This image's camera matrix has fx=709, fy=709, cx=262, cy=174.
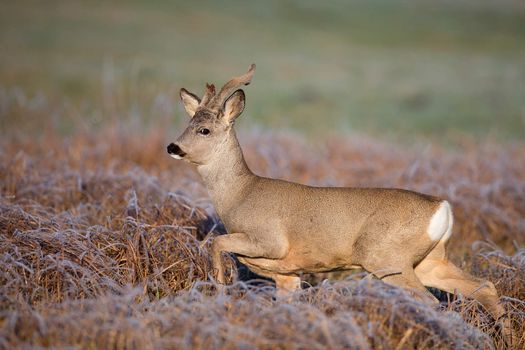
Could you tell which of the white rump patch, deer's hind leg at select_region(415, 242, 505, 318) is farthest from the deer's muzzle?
deer's hind leg at select_region(415, 242, 505, 318)

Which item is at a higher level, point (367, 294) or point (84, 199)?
point (367, 294)

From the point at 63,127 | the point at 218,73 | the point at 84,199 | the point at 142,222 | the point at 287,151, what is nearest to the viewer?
the point at 142,222

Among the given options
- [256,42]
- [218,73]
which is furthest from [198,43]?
[218,73]

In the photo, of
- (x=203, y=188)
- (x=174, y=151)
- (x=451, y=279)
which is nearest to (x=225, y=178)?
(x=174, y=151)

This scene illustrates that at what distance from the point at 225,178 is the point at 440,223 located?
1.90 meters

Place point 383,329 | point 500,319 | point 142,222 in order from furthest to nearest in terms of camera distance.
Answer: point 142,222 → point 500,319 → point 383,329

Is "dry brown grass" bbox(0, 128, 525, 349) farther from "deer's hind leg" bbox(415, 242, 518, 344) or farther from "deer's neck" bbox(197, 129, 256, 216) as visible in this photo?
"deer's neck" bbox(197, 129, 256, 216)

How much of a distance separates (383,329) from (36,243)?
2.97 m

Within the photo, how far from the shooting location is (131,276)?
5922 mm

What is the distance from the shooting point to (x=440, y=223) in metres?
5.79

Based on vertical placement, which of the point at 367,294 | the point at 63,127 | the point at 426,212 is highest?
the point at 426,212

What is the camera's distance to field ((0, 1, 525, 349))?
476 centimetres

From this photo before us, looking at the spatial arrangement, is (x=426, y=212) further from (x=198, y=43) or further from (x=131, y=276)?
(x=198, y=43)

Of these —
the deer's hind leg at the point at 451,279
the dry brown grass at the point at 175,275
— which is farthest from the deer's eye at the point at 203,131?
the deer's hind leg at the point at 451,279
